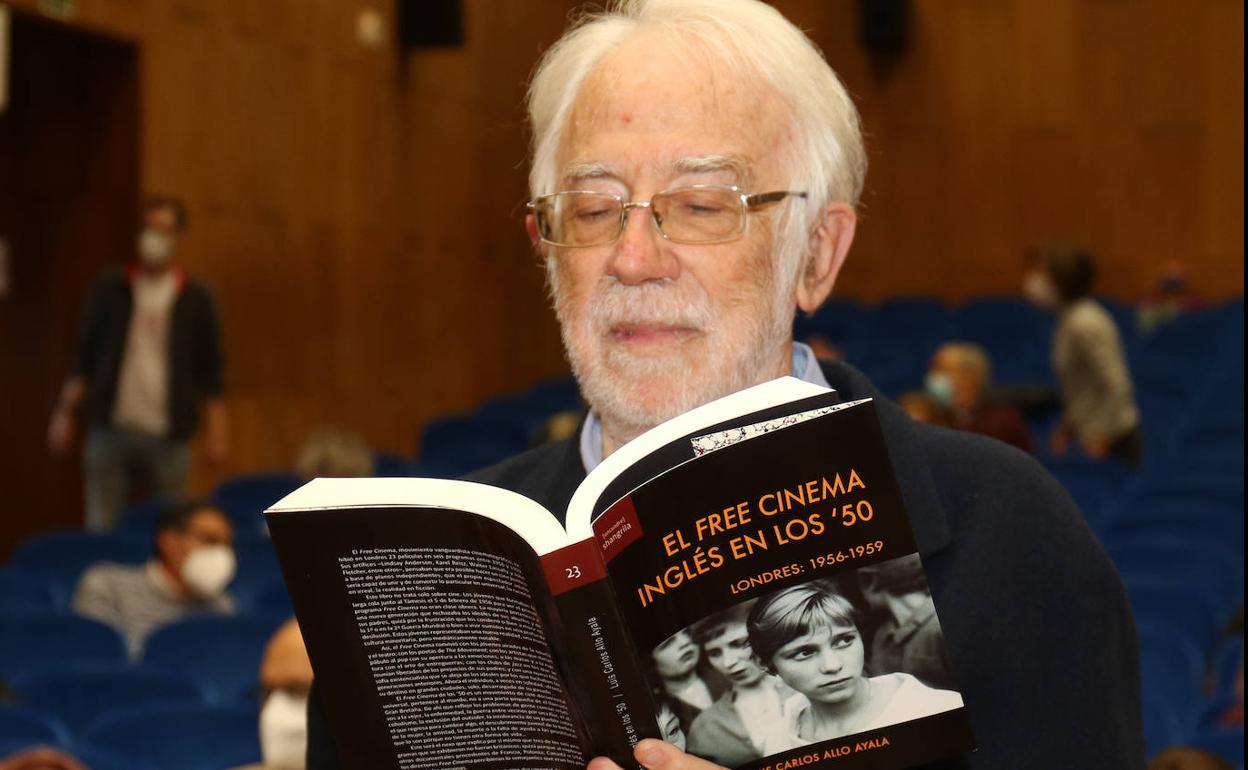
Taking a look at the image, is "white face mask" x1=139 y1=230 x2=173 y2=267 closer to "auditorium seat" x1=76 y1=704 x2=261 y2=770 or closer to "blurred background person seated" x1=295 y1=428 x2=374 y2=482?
"blurred background person seated" x1=295 y1=428 x2=374 y2=482

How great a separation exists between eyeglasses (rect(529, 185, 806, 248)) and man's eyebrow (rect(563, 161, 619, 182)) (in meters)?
0.02

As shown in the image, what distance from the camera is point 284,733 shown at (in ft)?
10.1

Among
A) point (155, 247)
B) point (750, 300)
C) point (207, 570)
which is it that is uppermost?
point (155, 247)

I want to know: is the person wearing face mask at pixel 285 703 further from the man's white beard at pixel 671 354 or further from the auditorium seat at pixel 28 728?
the man's white beard at pixel 671 354

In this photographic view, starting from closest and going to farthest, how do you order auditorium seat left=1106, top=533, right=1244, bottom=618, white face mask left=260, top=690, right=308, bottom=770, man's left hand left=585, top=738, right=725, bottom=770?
man's left hand left=585, top=738, right=725, bottom=770
white face mask left=260, top=690, right=308, bottom=770
auditorium seat left=1106, top=533, right=1244, bottom=618

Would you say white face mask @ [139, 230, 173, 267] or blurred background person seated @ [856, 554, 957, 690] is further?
white face mask @ [139, 230, 173, 267]

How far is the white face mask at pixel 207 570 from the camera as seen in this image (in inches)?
205

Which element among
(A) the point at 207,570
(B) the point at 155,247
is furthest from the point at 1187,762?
(B) the point at 155,247

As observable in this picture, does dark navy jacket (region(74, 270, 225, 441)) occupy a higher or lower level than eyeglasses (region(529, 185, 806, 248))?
higher

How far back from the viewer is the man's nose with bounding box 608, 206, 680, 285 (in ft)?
5.46

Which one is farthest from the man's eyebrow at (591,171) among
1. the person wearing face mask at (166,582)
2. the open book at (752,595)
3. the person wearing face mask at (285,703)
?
the person wearing face mask at (166,582)

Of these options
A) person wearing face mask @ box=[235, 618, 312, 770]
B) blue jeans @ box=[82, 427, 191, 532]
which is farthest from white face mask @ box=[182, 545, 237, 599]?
blue jeans @ box=[82, 427, 191, 532]

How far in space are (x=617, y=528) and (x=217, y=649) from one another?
351 cm

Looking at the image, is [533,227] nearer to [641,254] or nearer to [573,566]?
[641,254]
